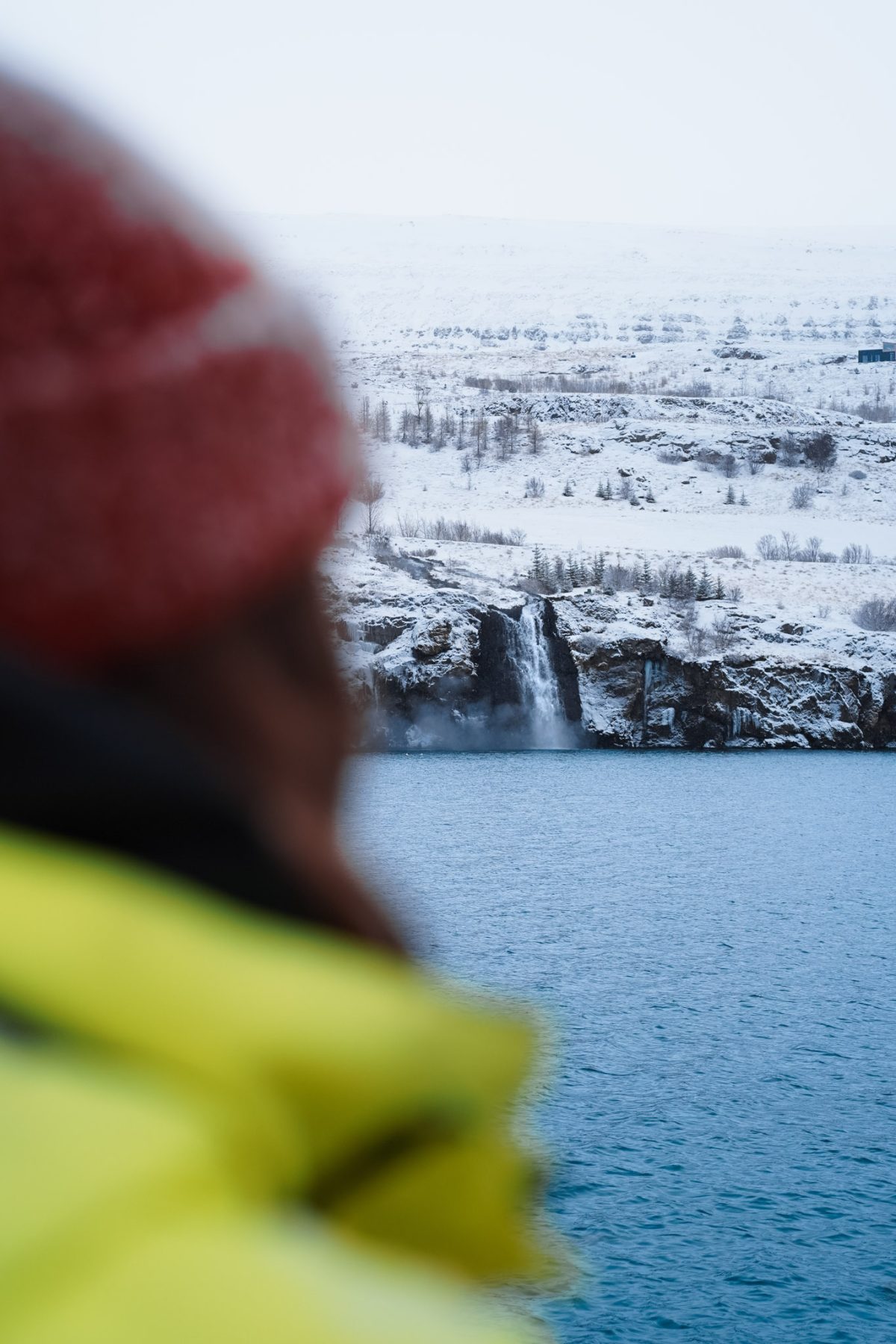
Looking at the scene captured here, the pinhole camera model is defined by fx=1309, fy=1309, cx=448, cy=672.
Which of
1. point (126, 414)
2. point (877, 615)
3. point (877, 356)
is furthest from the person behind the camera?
point (877, 356)

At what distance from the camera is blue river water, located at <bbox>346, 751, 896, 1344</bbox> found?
32.0 feet

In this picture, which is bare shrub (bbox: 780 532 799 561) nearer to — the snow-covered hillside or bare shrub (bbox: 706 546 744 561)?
the snow-covered hillside

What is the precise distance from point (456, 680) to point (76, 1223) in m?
47.5

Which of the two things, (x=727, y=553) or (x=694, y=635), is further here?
(x=727, y=553)

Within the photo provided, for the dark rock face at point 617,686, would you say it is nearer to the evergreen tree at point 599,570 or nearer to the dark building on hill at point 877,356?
the evergreen tree at point 599,570

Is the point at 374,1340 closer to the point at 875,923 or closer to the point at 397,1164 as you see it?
the point at 397,1164

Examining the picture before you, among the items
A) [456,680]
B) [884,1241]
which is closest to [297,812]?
[884,1241]

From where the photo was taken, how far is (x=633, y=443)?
8356 centimetres

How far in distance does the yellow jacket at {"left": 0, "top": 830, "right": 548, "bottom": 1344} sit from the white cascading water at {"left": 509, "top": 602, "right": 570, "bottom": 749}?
48.5 metres

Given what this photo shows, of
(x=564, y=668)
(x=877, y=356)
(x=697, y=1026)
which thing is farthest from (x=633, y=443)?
(x=697, y=1026)

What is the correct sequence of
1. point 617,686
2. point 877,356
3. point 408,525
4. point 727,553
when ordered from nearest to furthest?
point 617,686 < point 727,553 < point 408,525 < point 877,356

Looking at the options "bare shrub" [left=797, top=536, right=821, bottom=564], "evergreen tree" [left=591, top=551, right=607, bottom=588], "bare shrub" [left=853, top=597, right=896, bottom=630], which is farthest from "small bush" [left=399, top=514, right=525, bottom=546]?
"bare shrub" [left=853, top=597, right=896, bottom=630]

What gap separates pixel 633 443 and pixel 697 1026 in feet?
233

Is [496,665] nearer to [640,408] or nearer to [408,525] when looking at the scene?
[408,525]
